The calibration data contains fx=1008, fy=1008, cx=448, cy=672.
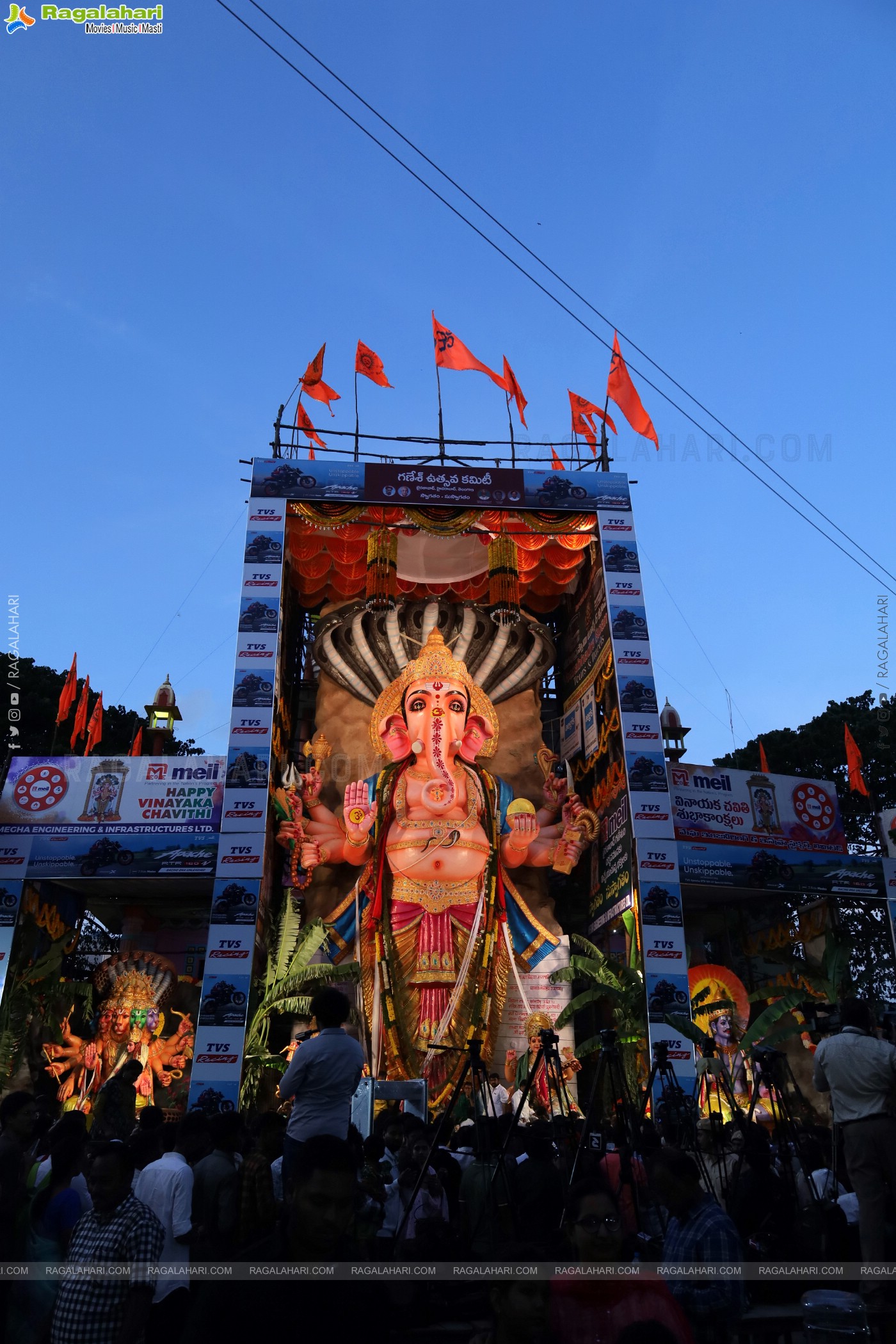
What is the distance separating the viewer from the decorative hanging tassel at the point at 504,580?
70.6 ft

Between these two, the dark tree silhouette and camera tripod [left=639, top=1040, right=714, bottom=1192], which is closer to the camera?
camera tripod [left=639, top=1040, right=714, bottom=1192]

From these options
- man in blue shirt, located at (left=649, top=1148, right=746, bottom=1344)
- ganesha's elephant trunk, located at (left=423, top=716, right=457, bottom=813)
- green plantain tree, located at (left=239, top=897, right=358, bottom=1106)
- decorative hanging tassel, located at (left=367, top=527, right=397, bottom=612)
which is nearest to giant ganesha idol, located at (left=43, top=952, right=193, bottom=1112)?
green plantain tree, located at (left=239, top=897, right=358, bottom=1106)

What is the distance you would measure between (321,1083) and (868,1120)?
10.3 ft

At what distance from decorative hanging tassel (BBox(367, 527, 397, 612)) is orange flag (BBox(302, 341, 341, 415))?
10.8 ft

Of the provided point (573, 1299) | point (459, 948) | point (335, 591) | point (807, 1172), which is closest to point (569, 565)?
point (335, 591)

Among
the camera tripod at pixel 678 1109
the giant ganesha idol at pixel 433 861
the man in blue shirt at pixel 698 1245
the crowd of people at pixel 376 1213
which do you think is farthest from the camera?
the giant ganesha idol at pixel 433 861

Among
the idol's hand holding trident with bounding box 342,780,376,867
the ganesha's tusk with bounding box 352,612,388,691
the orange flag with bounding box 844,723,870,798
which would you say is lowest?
the idol's hand holding trident with bounding box 342,780,376,867

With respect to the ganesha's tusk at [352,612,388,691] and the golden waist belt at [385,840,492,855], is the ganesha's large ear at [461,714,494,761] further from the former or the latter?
the ganesha's tusk at [352,612,388,691]

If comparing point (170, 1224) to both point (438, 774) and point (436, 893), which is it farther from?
point (438, 774)

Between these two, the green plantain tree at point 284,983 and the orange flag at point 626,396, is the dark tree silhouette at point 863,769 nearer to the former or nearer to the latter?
the orange flag at point 626,396

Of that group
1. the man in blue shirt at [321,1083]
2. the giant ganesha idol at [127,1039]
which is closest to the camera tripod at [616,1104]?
the man in blue shirt at [321,1083]

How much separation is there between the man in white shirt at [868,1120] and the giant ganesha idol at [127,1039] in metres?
16.0

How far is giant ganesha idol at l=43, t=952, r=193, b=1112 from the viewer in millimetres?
19094

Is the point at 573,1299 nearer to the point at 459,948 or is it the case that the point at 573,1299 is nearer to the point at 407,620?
the point at 459,948
